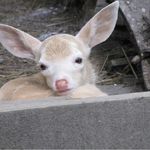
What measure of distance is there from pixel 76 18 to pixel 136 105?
484 centimetres

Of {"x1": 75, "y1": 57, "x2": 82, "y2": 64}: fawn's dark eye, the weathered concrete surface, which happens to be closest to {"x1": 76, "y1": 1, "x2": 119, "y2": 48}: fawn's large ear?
{"x1": 75, "y1": 57, "x2": 82, "y2": 64}: fawn's dark eye

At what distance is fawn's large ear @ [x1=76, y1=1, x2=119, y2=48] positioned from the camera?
174 inches

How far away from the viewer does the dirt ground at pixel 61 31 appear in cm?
568

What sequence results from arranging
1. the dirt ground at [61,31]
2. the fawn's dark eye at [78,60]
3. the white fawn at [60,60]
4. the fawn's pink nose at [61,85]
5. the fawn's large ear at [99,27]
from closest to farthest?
1. the fawn's pink nose at [61,85]
2. the white fawn at [60,60]
3. the fawn's dark eye at [78,60]
4. the fawn's large ear at [99,27]
5. the dirt ground at [61,31]

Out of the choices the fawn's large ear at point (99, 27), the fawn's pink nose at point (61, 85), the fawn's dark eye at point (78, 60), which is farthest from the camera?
the fawn's large ear at point (99, 27)

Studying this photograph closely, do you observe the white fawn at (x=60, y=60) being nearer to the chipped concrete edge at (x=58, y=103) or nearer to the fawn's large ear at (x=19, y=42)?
the fawn's large ear at (x=19, y=42)

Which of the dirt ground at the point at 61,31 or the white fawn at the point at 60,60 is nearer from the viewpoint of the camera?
the white fawn at the point at 60,60

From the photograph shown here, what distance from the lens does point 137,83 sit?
5.56 m

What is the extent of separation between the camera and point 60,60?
13.2ft

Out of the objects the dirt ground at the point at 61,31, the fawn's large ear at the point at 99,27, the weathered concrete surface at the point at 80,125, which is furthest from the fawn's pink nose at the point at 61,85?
the dirt ground at the point at 61,31

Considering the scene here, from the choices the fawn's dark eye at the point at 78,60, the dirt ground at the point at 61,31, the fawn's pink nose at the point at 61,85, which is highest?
the fawn's pink nose at the point at 61,85

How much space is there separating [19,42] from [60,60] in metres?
0.64

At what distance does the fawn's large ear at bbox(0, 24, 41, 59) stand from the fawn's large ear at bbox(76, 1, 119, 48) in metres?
0.34

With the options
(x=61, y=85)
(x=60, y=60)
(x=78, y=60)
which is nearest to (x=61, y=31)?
(x=78, y=60)
